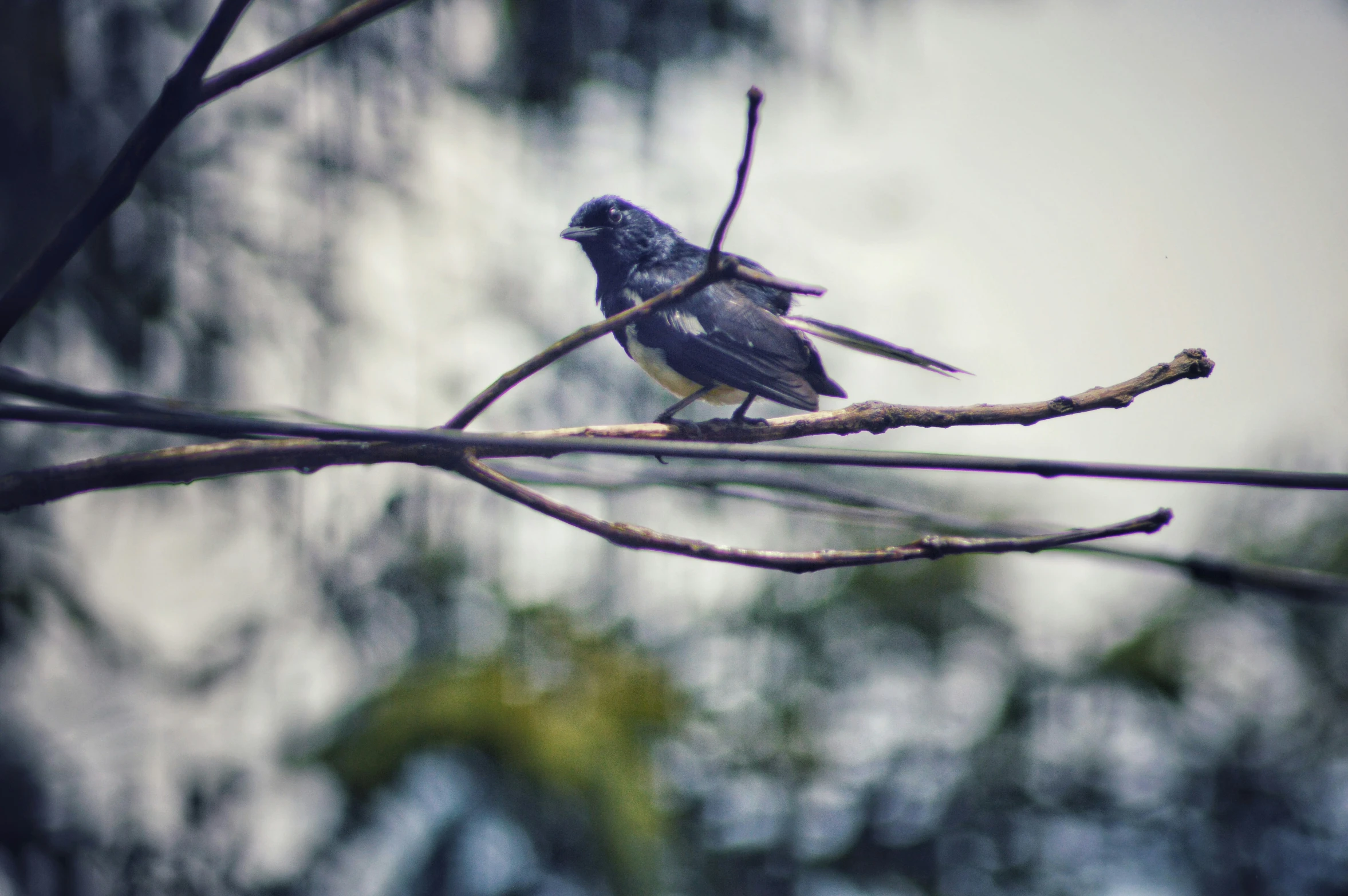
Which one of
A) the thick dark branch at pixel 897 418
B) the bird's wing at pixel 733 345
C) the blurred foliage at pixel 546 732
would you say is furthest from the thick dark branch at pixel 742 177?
the blurred foliage at pixel 546 732

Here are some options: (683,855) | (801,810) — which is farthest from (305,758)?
(801,810)

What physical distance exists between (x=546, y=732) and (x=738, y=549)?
443 cm

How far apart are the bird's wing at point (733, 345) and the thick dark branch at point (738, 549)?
678mm

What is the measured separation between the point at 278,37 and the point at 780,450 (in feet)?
20.6

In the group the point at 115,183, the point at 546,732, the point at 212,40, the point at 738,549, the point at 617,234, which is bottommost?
the point at 546,732

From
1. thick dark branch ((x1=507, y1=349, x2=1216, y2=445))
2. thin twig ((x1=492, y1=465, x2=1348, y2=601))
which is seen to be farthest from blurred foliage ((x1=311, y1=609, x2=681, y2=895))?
thick dark branch ((x1=507, y1=349, x2=1216, y2=445))

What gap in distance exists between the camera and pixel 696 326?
2.51m

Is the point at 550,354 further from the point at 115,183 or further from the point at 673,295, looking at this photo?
the point at 115,183

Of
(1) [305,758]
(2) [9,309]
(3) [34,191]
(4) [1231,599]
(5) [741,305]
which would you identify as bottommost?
(1) [305,758]

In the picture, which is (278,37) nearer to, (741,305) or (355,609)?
(355,609)

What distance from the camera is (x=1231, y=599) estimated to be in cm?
630

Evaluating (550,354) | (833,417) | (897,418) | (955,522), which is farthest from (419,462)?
(955,522)

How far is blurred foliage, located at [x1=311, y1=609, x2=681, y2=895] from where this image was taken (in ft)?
17.9

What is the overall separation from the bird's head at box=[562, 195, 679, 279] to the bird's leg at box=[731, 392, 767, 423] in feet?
2.16
